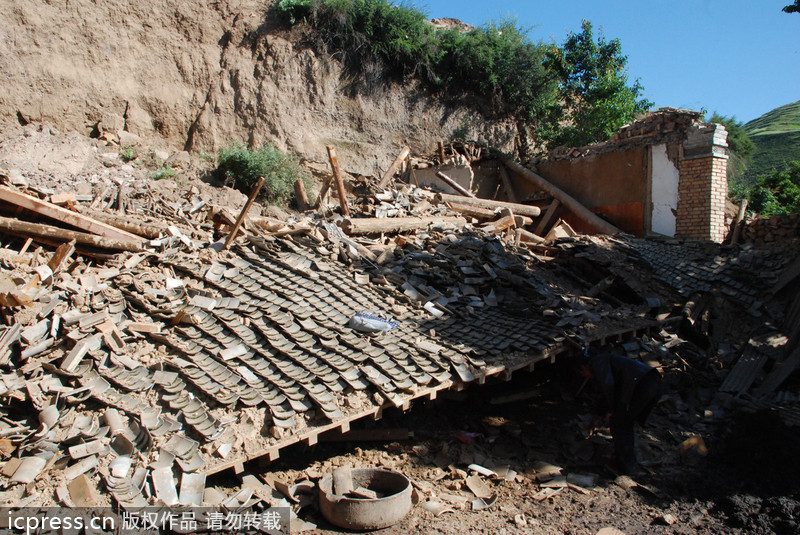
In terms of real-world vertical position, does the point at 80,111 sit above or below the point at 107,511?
above

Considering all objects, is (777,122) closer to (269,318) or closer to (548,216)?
(548,216)

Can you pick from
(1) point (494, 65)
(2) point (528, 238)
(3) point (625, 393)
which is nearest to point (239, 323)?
(3) point (625, 393)

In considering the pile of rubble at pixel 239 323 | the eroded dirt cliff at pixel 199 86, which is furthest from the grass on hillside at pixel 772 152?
the pile of rubble at pixel 239 323

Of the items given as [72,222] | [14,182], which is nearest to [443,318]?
[72,222]

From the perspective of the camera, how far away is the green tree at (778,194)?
641 inches

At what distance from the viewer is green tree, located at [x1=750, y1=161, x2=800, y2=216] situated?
16.3 m

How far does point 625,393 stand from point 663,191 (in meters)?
7.80

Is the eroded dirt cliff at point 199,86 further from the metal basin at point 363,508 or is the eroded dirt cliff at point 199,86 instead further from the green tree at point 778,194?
the metal basin at point 363,508

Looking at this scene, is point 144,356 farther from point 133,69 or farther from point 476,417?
point 133,69

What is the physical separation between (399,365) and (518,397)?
2.50m

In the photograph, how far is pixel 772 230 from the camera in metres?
10.4

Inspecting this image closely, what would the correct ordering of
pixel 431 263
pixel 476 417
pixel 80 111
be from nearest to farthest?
1. pixel 476 417
2. pixel 431 263
3. pixel 80 111

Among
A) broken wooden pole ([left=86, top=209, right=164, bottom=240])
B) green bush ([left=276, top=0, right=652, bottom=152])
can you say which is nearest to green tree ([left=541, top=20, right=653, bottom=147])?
green bush ([left=276, top=0, right=652, bottom=152])

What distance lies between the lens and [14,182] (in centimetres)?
774
